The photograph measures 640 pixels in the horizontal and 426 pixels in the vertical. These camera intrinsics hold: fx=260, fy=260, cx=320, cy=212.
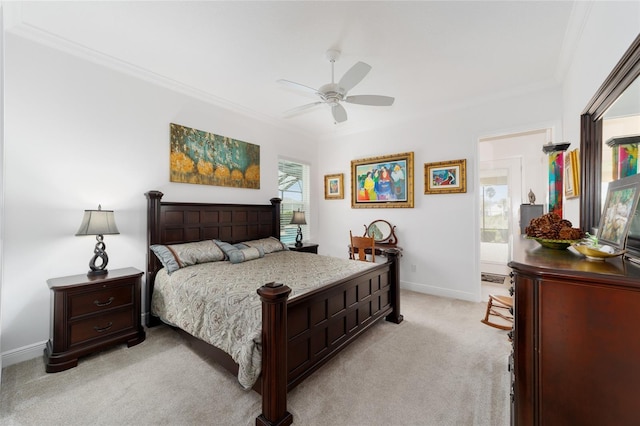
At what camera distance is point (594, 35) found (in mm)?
1925

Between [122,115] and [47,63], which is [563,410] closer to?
[122,115]

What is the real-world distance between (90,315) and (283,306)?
1.94 meters

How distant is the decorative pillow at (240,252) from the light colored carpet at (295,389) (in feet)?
3.22

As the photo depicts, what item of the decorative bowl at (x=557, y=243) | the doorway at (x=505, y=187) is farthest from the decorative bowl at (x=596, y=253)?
the doorway at (x=505, y=187)

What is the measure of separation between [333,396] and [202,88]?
12.3 feet

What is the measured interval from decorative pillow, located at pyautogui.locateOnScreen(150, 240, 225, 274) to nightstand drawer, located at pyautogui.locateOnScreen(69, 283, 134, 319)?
1.30 feet

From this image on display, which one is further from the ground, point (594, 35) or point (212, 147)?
point (594, 35)

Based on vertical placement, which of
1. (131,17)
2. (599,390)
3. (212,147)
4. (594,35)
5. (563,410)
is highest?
(131,17)

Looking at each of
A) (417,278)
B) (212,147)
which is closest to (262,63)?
(212,147)

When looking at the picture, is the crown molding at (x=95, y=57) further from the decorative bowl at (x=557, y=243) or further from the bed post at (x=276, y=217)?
the decorative bowl at (x=557, y=243)

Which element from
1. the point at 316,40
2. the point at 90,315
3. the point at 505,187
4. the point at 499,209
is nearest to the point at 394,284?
the point at 316,40

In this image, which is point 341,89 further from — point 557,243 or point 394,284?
point 394,284

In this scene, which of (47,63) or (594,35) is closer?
(594,35)

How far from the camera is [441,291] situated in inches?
159
